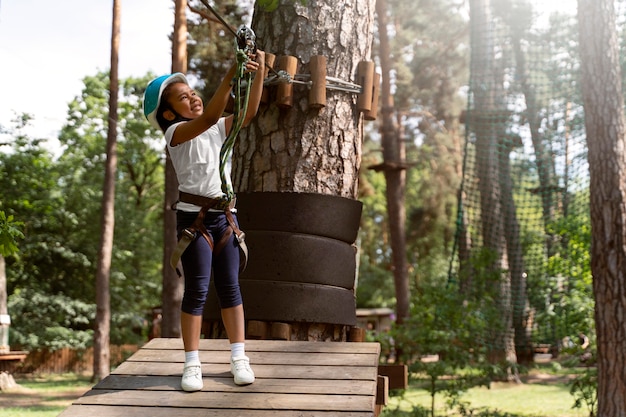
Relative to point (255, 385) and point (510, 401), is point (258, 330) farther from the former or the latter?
point (510, 401)

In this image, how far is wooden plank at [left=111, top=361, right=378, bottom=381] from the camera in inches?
142

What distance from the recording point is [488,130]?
47.8 feet

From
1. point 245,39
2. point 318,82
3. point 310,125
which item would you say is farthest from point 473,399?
point 245,39

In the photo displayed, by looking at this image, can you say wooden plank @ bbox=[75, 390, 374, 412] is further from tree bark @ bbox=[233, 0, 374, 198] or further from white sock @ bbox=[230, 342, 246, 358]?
tree bark @ bbox=[233, 0, 374, 198]

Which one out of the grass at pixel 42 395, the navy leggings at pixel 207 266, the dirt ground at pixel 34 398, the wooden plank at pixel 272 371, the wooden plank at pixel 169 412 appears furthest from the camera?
the dirt ground at pixel 34 398

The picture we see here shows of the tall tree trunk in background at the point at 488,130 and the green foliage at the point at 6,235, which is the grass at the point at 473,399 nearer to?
the tall tree trunk in background at the point at 488,130

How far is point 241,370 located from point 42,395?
1367 cm

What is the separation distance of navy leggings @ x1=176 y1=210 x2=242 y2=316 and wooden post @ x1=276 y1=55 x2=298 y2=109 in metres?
0.86

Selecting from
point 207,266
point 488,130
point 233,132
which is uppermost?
point 488,130

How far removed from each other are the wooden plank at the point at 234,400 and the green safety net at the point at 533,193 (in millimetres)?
7034

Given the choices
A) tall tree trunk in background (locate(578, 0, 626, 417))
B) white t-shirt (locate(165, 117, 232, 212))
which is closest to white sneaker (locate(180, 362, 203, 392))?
white t-shirt (locate(165, 117, 232, 212))

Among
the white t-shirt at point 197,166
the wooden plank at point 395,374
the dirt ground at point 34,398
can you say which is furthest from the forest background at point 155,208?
the white t-shirt at point 197,166

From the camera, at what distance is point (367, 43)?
15.1 ft

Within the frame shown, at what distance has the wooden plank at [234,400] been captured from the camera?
3250 millimetres
